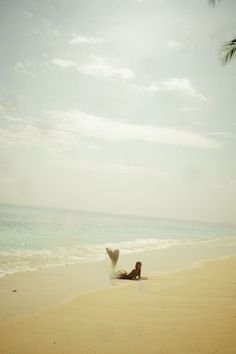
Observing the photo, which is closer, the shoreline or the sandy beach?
the sandy beach

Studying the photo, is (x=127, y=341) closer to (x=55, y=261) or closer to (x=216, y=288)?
(x=216, y=288)

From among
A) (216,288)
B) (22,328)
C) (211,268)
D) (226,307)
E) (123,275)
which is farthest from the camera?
(211,268)

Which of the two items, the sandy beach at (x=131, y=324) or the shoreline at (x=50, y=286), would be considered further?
the shoreline at (x=50, y=286)

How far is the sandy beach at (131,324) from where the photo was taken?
553 cm

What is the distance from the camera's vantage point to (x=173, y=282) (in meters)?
11.1

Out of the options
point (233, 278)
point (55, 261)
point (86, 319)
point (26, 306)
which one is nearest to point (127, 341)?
point (86, 319)

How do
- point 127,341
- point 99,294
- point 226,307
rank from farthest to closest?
point 99,294, point 226,307, point 127,341

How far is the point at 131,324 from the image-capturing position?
6617mm

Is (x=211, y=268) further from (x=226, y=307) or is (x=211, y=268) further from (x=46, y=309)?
(x=46, y=309)

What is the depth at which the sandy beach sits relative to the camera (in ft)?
18.1

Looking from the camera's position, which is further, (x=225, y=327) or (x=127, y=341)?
(x=225, y=327)

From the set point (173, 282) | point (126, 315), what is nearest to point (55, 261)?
point (173, 282)

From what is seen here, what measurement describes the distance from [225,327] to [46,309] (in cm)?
408

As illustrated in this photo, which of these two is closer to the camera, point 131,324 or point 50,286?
point 131,324
